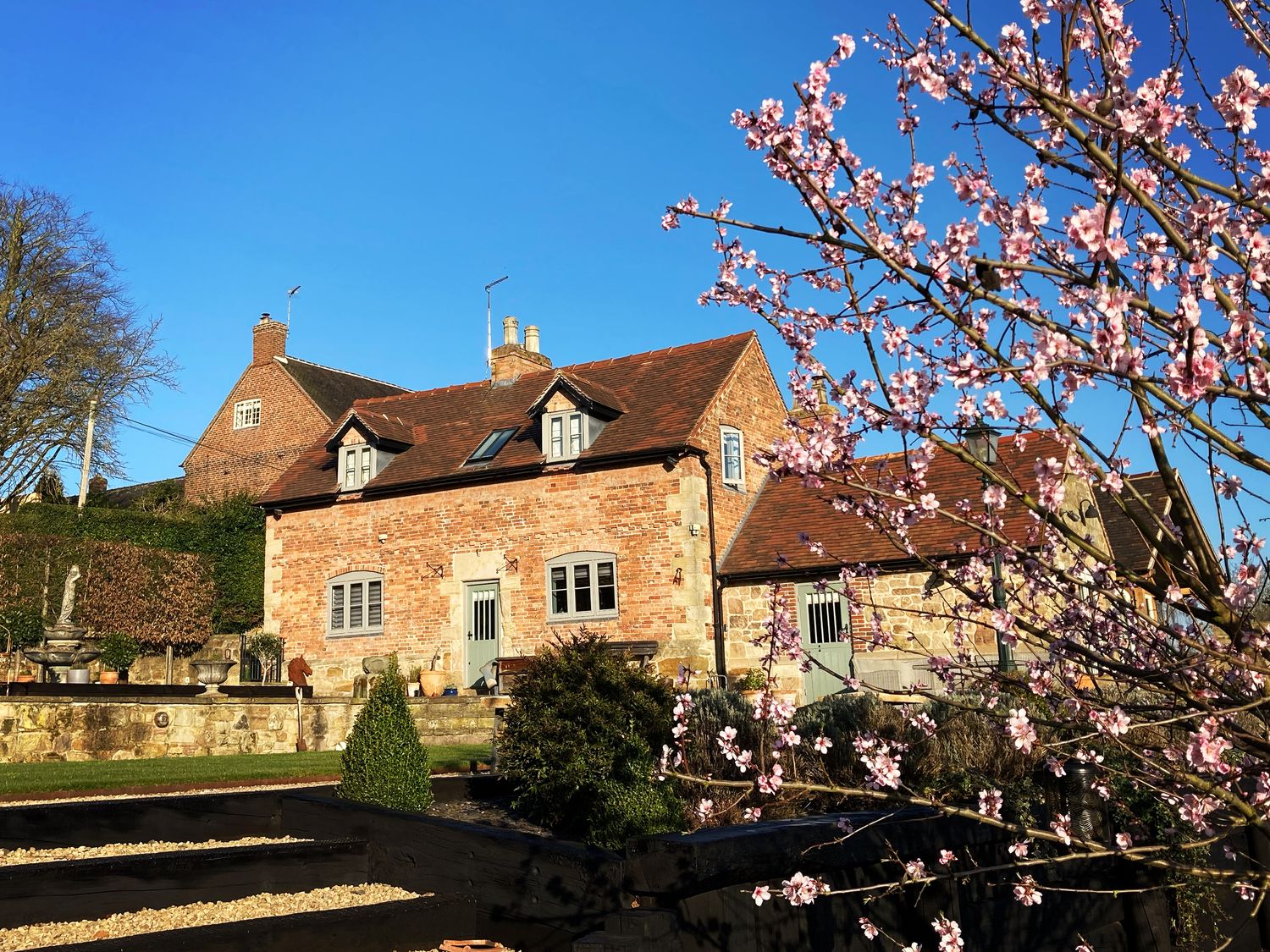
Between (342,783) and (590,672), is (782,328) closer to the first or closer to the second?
(590,672)

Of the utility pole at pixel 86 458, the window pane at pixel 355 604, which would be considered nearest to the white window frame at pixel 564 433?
the window pane at pixel 355 604

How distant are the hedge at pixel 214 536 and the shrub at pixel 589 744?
70.9 feet

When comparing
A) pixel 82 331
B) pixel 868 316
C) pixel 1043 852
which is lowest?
pixel 1043 852

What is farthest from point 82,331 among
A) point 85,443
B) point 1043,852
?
point 1043,852

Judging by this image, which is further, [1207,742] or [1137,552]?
[1137,552]

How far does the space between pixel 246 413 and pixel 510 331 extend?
43.1 feet

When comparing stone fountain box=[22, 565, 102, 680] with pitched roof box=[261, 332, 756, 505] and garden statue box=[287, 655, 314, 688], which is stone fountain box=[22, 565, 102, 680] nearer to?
garden statue box=[287, 655, 314, 688]

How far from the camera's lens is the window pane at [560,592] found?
22.7 meters

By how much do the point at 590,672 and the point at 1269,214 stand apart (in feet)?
20.9

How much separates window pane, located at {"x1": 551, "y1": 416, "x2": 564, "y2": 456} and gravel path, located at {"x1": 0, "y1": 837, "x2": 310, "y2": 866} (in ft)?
53.2

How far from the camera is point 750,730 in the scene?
9.55 metres

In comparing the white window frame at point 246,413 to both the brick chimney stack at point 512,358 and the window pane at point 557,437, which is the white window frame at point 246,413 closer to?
the brick chimney stack at point 512,358

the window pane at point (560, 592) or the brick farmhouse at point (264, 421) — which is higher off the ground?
the brick farmhouse at point (264, 421)

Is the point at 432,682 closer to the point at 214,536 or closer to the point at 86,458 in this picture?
the point at 214,536
